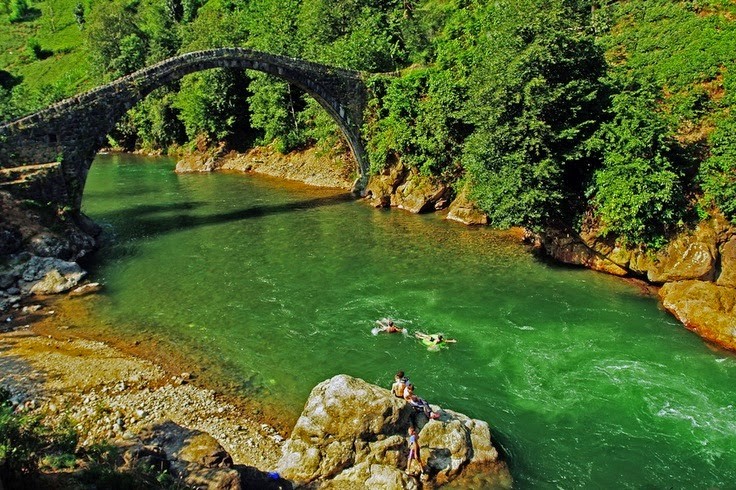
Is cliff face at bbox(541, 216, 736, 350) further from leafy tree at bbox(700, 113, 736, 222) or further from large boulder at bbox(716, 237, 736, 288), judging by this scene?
leafy tree at bbox(700, 113, 736, 222)

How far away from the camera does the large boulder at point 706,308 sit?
64.2ft

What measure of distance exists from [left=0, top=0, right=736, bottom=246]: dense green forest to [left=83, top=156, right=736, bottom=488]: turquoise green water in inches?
182

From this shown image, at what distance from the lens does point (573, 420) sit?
15.5m

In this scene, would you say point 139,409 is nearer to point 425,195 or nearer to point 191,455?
point 191,455

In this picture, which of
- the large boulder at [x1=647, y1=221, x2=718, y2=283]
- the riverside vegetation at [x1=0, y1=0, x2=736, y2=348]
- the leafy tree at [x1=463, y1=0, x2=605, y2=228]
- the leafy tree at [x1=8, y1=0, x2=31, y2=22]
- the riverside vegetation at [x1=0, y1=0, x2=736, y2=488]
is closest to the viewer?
the large boulder at [x1=647, y1=221, x2=718, y2=283]

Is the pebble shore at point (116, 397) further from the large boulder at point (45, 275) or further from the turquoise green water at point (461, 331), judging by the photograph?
the large boulder at point (45, 275)

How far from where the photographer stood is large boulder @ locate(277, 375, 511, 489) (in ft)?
43.5

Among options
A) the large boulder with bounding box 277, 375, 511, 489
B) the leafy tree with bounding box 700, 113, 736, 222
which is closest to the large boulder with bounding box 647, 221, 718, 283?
the leafy tree with bounding box 700, 113, 736, 222

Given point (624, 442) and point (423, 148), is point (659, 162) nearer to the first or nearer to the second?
point (624, 442)

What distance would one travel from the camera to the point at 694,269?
22406 millimetres

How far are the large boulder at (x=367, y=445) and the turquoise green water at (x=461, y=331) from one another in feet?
4.77

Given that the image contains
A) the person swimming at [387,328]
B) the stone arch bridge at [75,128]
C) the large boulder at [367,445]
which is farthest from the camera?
the stone arch bridge at [75,128]

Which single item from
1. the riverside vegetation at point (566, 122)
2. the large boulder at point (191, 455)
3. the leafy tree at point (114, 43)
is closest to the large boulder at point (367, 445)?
the large boulder at point (191, 455)

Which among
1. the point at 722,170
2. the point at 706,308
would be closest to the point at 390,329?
the point at 706,308
